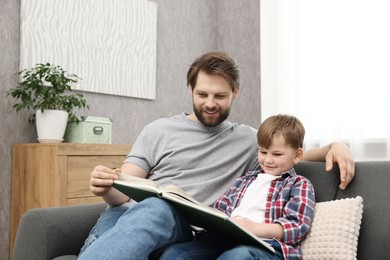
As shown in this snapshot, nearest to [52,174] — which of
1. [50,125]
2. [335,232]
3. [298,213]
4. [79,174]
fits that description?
[79,174]

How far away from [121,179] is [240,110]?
2745 mm

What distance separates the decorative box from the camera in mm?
2938

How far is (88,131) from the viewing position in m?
2.96

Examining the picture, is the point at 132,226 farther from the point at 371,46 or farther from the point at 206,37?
the point at 206,37

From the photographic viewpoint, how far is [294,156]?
1.65 metres

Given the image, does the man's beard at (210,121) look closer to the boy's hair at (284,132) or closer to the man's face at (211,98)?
the man's face at (211,98)

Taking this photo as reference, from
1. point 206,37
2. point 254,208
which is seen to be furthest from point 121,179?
point 206,37

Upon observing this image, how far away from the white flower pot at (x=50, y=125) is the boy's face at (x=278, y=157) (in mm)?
1598

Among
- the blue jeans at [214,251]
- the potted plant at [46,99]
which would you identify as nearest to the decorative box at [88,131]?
the potted plant at [46,99]

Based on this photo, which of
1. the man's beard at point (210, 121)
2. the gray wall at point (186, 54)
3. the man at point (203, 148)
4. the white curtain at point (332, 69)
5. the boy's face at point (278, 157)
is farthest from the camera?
the gray wall at point (186, 54)

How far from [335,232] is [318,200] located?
27 centimetres

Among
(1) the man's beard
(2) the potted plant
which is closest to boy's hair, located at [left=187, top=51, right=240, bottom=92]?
(1) the man's beard

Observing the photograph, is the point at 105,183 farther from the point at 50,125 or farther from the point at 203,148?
the point at 50,125

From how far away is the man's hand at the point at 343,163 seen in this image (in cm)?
154
